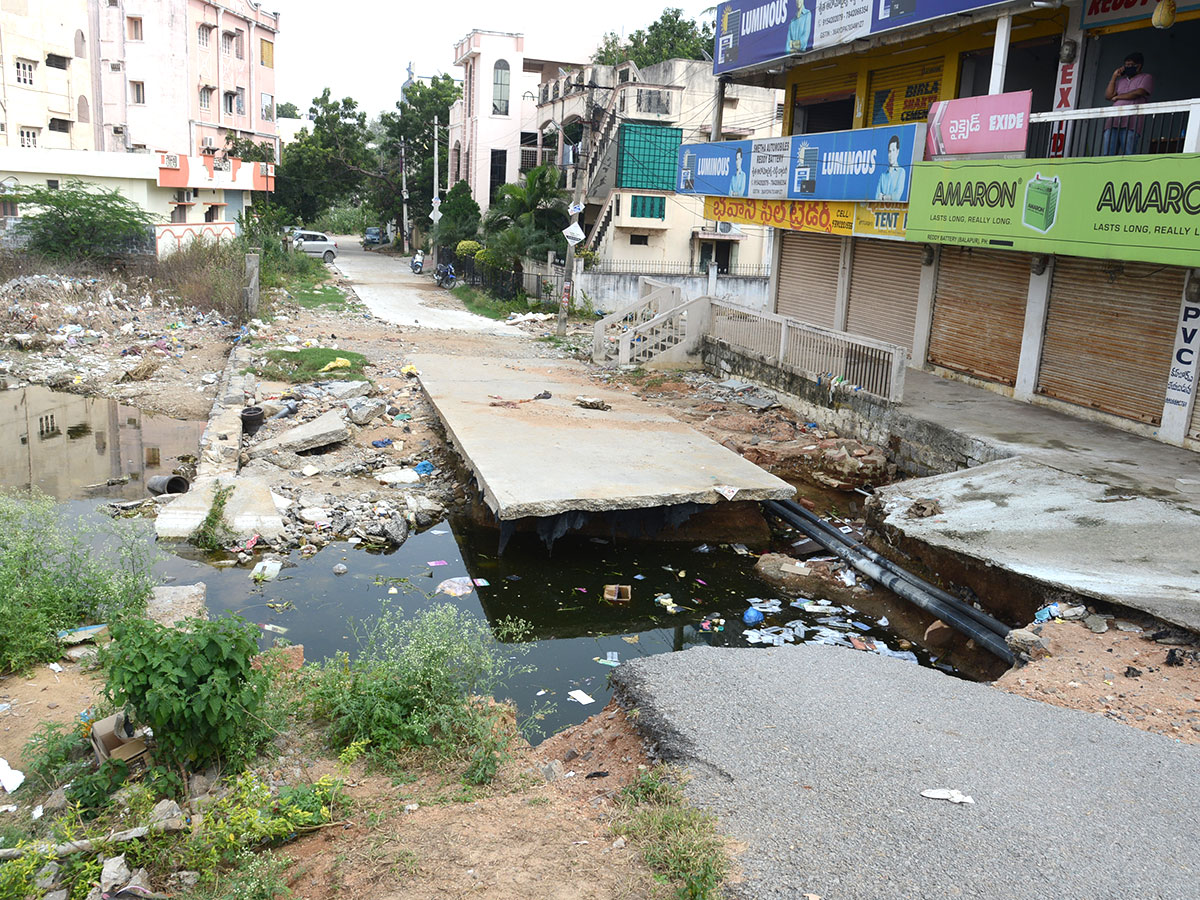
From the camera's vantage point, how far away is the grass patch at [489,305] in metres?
26.7

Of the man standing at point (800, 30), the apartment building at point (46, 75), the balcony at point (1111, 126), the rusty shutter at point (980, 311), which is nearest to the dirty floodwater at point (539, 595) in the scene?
the balcony at point (1111, 126)

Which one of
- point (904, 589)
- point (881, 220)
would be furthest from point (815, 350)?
point (904, 589)

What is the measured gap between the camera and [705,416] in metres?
15.0

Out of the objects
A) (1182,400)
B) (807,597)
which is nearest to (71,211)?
(807,597)

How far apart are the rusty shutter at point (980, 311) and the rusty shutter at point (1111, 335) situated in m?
0.79

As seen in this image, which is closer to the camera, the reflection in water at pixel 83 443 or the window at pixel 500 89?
the reflection in water at pixel 83 443

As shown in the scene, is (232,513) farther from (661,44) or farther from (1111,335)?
(661,44)

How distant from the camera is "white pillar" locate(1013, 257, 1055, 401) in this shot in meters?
12.5

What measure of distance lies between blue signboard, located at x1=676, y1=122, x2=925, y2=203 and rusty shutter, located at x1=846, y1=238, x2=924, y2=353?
1.73 metres

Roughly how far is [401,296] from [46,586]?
24.6 metres

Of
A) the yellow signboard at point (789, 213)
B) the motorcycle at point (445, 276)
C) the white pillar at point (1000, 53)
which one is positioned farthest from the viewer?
the motorcycle at point (445, 276)

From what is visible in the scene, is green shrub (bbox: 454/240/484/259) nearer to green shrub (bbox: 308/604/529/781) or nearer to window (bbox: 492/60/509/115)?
window (bbox: 492/60/509/115)

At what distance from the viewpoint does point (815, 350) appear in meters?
14.5

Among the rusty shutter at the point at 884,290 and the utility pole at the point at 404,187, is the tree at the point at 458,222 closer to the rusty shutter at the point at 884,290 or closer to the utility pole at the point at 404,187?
the utility pole at the point at 404,187
